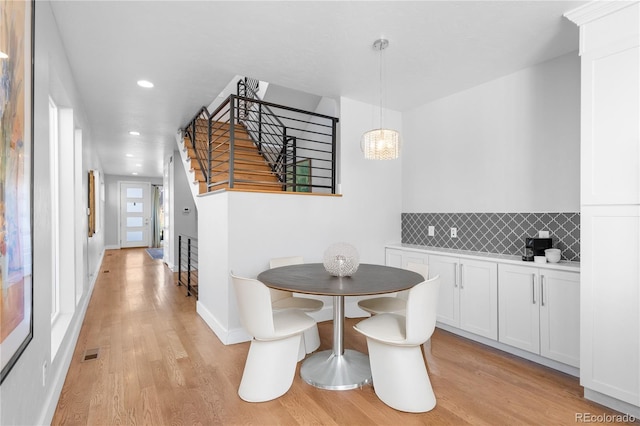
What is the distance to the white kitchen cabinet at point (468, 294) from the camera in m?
3.18

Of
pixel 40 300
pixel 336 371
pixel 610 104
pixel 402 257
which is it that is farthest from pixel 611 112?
pixel 40 300

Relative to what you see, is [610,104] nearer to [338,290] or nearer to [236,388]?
[338,290]

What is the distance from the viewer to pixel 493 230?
3.61m

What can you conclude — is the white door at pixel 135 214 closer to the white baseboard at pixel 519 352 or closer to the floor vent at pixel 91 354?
the floor vent at pixel 91 354

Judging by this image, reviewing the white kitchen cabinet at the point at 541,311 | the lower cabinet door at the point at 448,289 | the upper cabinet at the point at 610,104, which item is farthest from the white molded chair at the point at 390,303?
the upper cabinet at the point at 610,104

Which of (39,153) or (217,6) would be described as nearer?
(39,153)

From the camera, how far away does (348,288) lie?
7.22 ft

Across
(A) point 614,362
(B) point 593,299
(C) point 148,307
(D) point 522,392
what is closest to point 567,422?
(D) point 522,392

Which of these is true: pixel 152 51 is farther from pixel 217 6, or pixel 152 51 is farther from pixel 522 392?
pixel 522 392

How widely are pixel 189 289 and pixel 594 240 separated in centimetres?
497

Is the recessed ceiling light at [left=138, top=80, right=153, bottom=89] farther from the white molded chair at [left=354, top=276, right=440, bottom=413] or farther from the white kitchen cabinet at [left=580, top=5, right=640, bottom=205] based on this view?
the white kitchen cabinet at [left=580, top=5, right=640, bottom=205]

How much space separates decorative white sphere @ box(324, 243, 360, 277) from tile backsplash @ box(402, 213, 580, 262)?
186 centimetres

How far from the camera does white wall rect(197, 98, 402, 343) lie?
11.0 feet

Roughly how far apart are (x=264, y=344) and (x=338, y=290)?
2.19 ft
